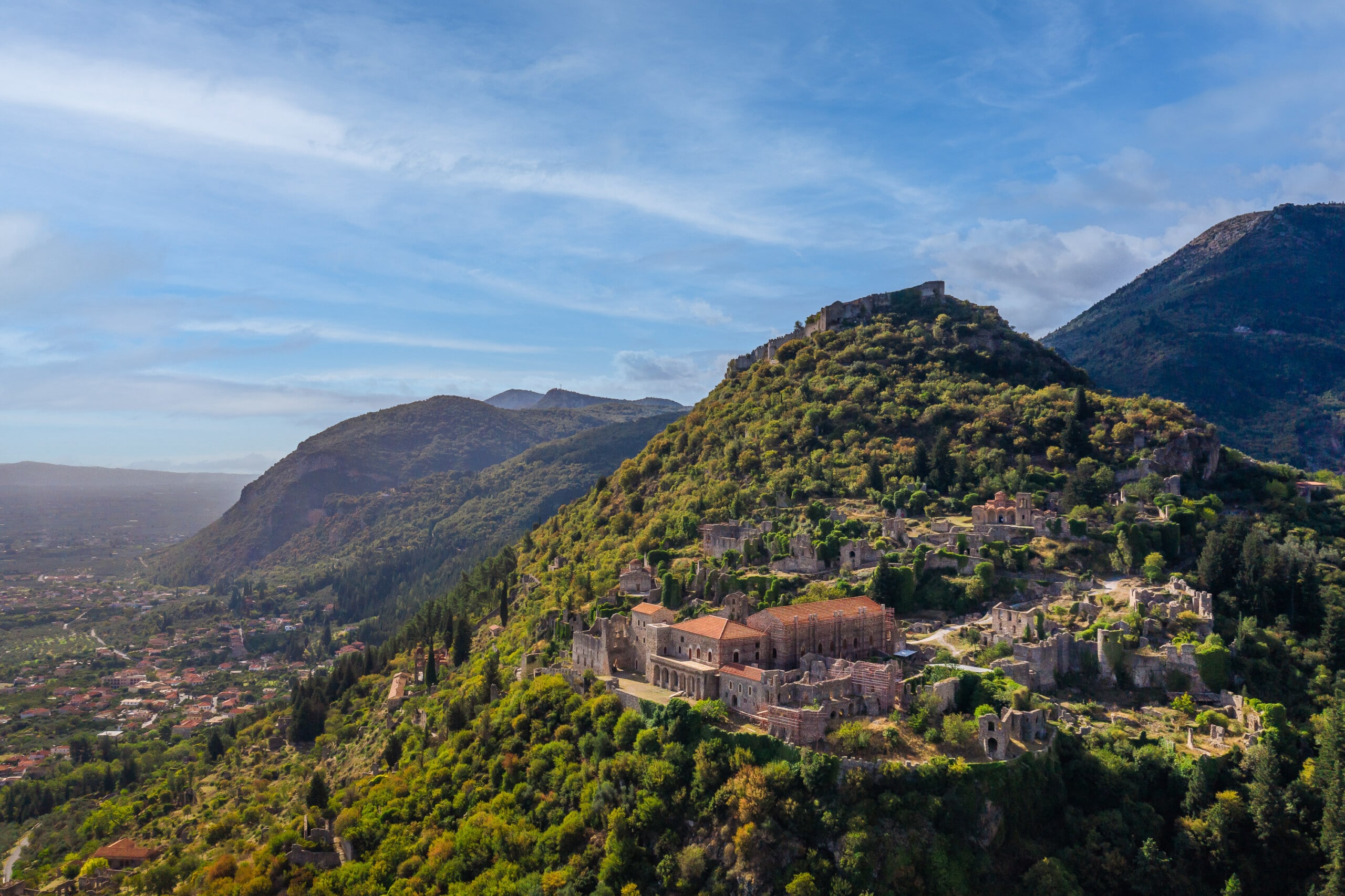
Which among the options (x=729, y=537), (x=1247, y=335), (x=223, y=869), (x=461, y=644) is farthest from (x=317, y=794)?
(x=1247, y=335)

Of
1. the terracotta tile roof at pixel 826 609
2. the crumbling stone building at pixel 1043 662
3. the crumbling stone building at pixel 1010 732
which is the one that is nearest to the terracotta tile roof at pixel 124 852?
the terracotta tile roof at pixel 826 609

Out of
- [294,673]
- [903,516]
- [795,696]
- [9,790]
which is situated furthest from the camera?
[294,673]

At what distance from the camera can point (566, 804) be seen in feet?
146

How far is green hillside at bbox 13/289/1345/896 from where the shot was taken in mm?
36438

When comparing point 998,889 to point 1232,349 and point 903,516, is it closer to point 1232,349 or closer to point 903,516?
point 903,516

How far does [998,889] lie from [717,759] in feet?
41.6

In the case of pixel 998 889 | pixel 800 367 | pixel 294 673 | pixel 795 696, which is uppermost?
pixel 800 367

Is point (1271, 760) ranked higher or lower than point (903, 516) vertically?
lower

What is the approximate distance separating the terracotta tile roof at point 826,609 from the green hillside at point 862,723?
3.76 meters

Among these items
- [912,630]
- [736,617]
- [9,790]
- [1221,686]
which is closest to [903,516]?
[912,630]

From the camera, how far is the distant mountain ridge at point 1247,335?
120562mm

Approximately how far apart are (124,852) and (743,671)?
47.0m

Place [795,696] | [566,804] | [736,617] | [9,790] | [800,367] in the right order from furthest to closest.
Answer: [800,367], [9,790], [736,617], [566,804], [795,696]

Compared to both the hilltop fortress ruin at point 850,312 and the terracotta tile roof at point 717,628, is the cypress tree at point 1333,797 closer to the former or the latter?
the terracotta tile roof at point 717,628
